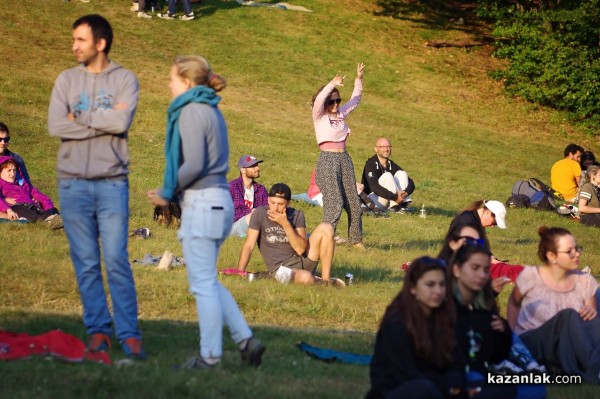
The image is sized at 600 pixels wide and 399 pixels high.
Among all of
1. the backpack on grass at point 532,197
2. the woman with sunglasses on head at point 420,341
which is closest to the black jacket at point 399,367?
the woman with sunglasses on head at point 420,341

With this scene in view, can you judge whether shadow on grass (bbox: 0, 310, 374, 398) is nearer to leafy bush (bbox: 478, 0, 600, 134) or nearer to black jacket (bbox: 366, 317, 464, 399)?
black jacket (bbox: 366, 317, 464, 399)

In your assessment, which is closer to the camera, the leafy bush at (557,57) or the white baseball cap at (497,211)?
the white baseball cap at (497,211)

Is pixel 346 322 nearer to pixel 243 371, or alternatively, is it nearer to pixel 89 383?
pixel 243 371

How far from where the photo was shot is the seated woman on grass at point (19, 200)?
13141 mm

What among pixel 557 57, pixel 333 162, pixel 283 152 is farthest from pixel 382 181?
pixel 557 57

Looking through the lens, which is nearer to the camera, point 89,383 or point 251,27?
point 89,383

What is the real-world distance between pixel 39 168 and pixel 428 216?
7499 millimetres

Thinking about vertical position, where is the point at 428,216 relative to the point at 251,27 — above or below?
below

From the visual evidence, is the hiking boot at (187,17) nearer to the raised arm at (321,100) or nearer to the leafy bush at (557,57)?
the leafy bush at (557,57)

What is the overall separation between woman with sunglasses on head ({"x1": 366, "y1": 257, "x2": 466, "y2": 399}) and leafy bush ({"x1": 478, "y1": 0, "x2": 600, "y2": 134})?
2678 cm

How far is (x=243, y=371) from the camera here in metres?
6.56

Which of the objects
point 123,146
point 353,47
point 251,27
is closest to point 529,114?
point 353,47

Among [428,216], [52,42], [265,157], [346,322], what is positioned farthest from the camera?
[52,42]

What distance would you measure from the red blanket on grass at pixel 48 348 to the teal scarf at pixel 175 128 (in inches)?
50.9
